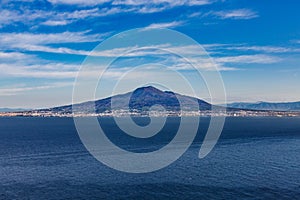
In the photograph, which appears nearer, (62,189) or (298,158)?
(62,189)

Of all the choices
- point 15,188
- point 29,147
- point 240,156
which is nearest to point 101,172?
point 15,188

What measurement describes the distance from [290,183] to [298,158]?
35951 mm

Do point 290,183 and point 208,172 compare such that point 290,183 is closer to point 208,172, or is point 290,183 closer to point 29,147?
point 208,172

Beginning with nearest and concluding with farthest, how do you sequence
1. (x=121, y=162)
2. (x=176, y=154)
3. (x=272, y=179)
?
(x=272, y=179) < (x=121, y=162) < (x=176, y=154)

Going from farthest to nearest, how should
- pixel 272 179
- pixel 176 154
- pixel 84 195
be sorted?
pixel 176 154, pixel 272 179, pixel 84 195

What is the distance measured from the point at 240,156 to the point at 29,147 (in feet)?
246

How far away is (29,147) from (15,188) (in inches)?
2495

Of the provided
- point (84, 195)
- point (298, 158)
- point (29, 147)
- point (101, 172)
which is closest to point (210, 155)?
point (298, 158)

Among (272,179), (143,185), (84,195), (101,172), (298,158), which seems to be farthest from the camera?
(298,158)

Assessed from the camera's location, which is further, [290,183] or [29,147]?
[29,147]

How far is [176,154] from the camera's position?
114 m

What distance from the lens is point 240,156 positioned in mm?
109250

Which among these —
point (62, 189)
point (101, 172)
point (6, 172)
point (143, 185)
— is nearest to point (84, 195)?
point (62, 189)

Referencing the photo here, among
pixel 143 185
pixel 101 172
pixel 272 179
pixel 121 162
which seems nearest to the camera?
pixel 143 185
